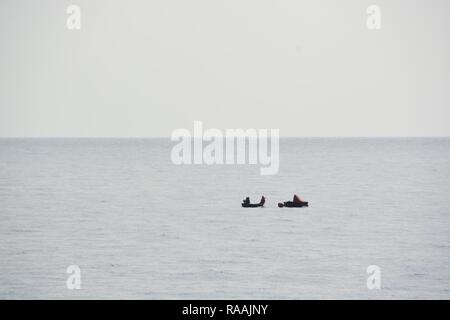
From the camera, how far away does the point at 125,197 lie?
79.9 m

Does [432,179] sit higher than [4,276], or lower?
higher

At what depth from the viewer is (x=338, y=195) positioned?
80438 mm

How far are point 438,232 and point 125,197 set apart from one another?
127 ft

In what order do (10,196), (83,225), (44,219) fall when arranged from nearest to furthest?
(83,225), (44,219), (10,196)
